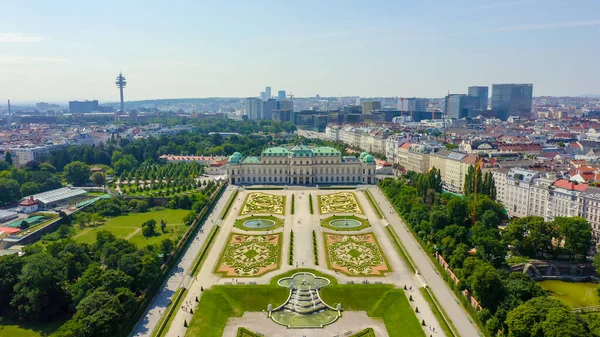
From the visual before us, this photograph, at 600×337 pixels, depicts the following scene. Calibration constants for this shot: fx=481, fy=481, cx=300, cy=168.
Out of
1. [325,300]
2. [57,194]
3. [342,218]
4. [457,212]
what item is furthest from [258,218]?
[57,194]

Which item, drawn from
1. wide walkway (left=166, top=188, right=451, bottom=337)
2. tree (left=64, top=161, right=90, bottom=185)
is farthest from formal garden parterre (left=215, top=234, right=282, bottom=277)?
tree (left=64, top=161, right=90, bottom=185)

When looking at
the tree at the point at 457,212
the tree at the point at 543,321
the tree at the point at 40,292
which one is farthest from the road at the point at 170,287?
the tree at the point at 457,212

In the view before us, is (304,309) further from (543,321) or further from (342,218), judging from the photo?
(342,218)

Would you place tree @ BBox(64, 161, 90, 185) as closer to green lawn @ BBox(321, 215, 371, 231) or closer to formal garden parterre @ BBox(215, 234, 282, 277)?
formal garden parterre @ BBox(215, 234, 282, 277)

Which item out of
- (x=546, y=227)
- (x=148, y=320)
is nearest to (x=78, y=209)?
(x=148, y=320)

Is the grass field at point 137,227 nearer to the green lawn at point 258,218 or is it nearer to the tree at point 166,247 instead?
the tree at point 166,247

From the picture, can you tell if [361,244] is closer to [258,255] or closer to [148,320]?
[258,255]

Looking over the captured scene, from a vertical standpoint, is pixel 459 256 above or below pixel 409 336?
above
